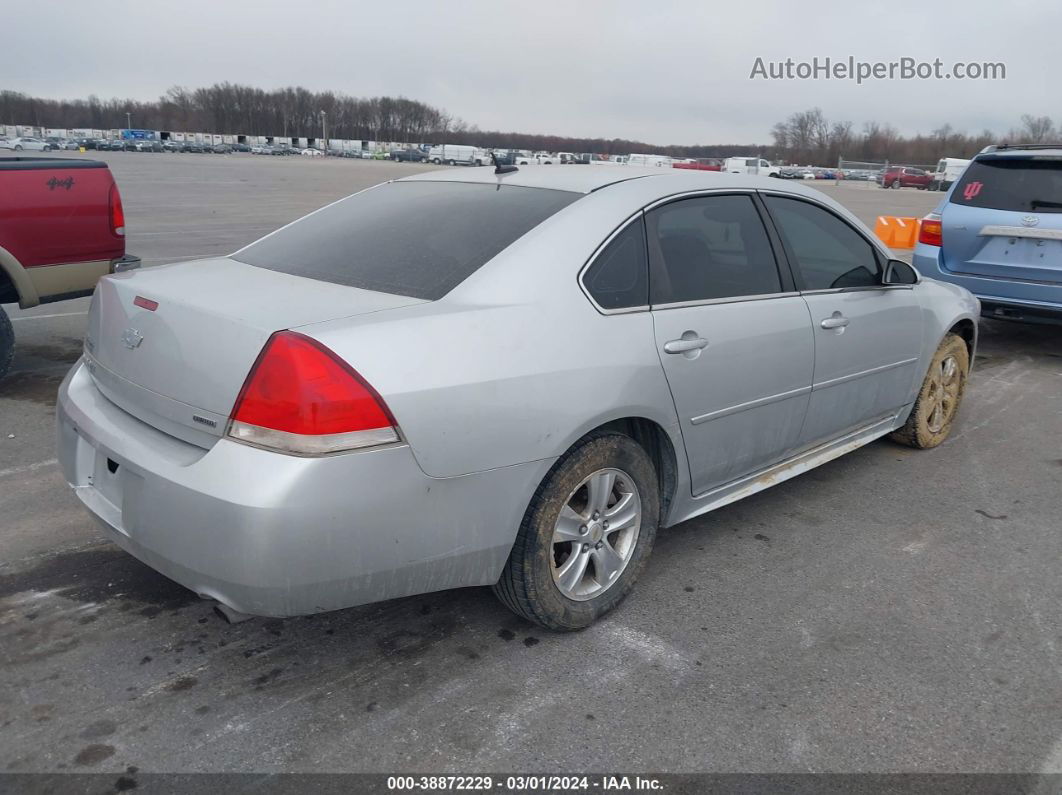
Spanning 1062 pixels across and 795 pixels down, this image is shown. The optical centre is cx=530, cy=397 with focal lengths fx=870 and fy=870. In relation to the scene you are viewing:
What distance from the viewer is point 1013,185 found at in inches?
281

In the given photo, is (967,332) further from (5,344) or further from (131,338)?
(5,344)

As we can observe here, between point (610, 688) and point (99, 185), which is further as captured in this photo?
point (99, 185)

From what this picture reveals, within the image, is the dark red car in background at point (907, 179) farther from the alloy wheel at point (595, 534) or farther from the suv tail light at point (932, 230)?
the alloy wheel at point (595, 534)

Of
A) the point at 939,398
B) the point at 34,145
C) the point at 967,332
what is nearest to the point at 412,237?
the point at 939,398

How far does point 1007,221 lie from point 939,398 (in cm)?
280

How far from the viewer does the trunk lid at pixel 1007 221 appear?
22.5 ft

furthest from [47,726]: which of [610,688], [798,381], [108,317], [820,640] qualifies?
[798,381]

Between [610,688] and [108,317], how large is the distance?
6.78 ft

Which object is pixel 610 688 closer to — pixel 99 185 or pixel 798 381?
pixel 798 381

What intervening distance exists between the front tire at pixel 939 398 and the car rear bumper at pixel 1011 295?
206cm

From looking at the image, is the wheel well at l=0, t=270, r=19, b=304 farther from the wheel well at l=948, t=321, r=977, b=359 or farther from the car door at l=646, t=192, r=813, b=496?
the wheel well at l=948, t=321, r=977, b=359

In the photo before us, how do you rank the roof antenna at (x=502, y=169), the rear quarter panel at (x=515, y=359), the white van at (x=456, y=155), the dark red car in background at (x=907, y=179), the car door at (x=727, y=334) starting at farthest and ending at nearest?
the white van at (x=456, y=155), the dark red car in background at (x=907, y=179), the roof antenna at (x=502, y=169), the car door at (x=727, y=334), the rear quarter panel at (x=515, y=359)

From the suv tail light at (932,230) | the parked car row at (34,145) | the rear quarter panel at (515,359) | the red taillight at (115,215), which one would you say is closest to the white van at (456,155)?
the parked car row at (34,145)

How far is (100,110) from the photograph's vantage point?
141 meters
